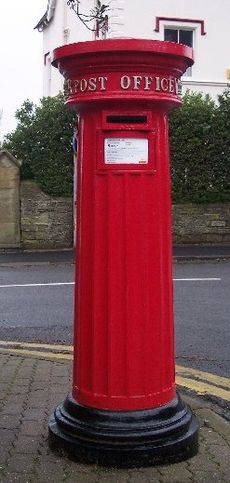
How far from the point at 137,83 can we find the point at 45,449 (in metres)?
1.91

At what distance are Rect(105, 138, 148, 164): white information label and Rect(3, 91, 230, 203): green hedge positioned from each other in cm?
1167

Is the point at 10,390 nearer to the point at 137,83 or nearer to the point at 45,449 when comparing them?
the point at 45,449

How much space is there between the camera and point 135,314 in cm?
325

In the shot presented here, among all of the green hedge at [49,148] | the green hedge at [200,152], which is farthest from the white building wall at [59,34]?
the green hedge at [200,152]

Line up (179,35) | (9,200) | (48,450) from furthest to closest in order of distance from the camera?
(179,35), (9,200), (48,450)

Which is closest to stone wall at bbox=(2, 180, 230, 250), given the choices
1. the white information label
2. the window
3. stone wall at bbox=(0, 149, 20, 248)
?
stone wall at bbox=(0, 149, 20, 248)

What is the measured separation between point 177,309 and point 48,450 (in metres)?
4.54

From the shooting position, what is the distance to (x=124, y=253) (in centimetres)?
322

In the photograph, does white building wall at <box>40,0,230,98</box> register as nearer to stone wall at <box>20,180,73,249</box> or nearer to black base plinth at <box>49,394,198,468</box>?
stone wall at <box>20,180,73,249</box>

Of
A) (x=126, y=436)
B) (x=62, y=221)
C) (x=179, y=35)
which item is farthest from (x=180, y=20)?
(x=126, y=436)

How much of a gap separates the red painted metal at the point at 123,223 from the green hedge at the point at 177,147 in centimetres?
1158

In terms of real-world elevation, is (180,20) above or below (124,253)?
above

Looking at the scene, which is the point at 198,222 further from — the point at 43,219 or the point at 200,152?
the point at 43,219

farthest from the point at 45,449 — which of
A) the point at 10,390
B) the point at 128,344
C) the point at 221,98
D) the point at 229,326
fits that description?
the point at 221,98
